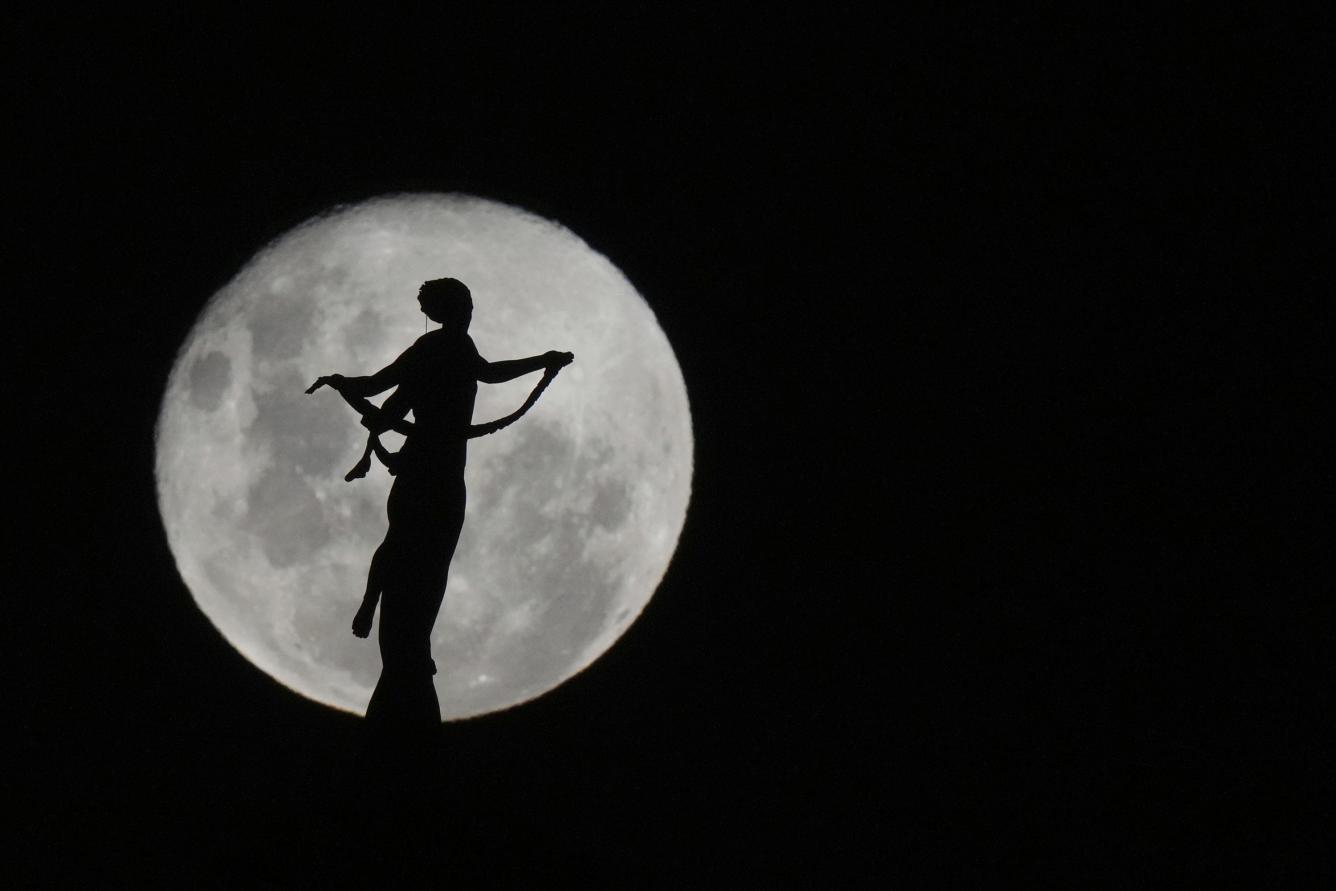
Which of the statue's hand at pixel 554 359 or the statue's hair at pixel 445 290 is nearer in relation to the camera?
the statue's hand at pixel 554 359

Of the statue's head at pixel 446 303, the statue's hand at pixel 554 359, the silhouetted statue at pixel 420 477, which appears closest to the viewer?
the silhouetted statue at pixel 420 477

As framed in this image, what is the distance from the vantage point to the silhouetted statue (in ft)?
25.1

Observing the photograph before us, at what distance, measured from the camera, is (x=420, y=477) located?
7.80 meters

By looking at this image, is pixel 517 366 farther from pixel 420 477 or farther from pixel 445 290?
pixel 420 477

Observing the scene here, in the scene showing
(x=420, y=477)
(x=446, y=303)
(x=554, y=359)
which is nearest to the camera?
(x=420, y=477)

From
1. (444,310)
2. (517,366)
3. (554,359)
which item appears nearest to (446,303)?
(444,310)

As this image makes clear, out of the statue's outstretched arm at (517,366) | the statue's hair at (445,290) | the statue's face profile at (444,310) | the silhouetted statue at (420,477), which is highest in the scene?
the statue's hair at (445,290)

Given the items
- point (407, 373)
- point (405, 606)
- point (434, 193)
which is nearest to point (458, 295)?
point (407, 373)

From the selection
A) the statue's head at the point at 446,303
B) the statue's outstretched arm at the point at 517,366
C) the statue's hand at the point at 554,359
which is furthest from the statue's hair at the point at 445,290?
the statue's hand at the point at 554,359

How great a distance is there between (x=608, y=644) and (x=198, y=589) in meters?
4.39

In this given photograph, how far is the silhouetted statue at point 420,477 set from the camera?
764 centimetres

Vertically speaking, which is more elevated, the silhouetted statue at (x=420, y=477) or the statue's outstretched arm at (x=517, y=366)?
the statue's outstretched arm at (x=517, y=366)

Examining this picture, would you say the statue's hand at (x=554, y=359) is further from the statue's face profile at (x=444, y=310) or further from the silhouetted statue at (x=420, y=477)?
the statue's face profile at (x=444, y=310)

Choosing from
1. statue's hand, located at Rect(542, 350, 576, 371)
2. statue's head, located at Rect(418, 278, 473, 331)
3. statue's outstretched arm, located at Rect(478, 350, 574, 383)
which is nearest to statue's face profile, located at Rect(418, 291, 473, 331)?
statue's head, located at Rect(418, 278, 473, 331)
